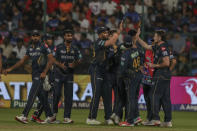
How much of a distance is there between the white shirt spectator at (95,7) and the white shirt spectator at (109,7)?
218mm

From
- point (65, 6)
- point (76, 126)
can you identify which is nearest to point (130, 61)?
point (76, 126)

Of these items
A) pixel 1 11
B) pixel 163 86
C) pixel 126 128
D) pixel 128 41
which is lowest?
pixel 126 128

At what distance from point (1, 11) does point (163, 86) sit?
11.9 meters

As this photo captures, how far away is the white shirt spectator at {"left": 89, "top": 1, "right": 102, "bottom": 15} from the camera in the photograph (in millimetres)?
24062

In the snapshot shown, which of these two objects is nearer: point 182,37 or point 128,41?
point 128,41

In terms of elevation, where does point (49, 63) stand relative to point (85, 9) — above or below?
below

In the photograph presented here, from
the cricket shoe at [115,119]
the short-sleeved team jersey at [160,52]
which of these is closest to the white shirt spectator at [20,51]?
the cricket shoe at [115,119]

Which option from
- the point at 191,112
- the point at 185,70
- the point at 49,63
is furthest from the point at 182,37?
the point at 49,63

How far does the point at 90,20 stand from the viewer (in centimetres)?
2402

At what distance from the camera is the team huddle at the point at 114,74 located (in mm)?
14219

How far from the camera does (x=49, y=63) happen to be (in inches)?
575

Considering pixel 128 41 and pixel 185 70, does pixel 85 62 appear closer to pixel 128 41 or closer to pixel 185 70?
pixel 185 70

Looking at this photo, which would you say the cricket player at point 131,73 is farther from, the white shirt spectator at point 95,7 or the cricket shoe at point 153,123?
the white shirt spectator at point 95,7

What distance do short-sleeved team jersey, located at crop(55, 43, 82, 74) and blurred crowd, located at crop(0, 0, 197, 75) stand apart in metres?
7.12
